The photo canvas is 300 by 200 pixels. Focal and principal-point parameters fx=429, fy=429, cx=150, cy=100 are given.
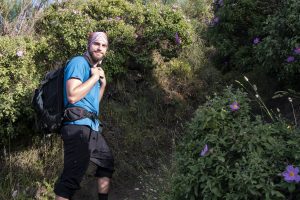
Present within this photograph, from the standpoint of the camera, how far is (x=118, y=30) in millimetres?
5594

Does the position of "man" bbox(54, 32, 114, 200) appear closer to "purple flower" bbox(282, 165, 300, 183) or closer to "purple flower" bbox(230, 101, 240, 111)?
"purple flower" bbox(230, 101, 240, 111)

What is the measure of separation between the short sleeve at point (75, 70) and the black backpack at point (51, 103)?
143mm

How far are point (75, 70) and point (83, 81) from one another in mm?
117

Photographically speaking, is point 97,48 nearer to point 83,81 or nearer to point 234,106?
point 83,81

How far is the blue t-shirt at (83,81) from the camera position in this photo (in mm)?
3355

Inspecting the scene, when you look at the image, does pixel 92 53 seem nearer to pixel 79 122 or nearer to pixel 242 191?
pixel 79 122

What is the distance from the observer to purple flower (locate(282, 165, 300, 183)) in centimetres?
240

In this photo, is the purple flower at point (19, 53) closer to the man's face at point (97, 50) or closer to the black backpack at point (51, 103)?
the black backpack at point (51, 103)

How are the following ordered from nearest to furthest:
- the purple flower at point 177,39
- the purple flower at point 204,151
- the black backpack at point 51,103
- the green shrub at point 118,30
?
1. the purple flower at point 204,151
2. the black backpack at point 51,103
3. the green shrub at point 118,30
4. the purple flower at point 177,39

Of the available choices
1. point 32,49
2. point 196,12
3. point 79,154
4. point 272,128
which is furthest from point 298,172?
point 196,12

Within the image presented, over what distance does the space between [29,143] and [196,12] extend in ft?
16.3

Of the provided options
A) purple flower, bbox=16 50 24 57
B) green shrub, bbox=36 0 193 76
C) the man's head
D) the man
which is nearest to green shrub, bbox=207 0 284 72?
green shrub, bbox=36 0 193 76

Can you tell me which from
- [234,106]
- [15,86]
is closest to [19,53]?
[15,86]

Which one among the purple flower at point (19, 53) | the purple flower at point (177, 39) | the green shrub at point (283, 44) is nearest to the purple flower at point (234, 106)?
the green shrub at point (283, 44)
